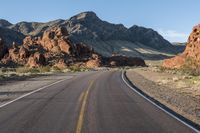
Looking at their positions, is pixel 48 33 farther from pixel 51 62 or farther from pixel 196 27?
pixel 196 27

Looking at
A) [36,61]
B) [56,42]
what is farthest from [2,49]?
[56,42]

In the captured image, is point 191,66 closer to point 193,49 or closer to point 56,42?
point 193,49

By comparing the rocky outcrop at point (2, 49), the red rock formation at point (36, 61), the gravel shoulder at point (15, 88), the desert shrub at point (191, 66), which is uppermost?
the rocky outcrop at point (2, 49)

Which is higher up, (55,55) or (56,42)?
(56,42)

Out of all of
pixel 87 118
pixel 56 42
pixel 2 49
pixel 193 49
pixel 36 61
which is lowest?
pixel 87 118

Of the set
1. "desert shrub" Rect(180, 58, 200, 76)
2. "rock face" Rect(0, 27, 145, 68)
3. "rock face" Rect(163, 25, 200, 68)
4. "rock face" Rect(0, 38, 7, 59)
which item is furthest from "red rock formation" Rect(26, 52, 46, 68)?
"desert shrub" Rect(180, 58, 200, 76)

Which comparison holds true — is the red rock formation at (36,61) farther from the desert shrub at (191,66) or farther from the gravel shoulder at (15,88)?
the gravel shoulder at (15,88)

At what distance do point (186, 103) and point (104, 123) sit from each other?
835 centimetres

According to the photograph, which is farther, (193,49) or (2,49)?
(2,49)

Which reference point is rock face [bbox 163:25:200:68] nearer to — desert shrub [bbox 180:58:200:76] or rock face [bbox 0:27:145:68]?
desert shrub [bbox 180:58:200:76]

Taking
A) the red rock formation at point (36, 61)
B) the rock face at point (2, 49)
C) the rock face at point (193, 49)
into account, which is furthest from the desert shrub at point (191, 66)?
the rock face at point (2, 49)

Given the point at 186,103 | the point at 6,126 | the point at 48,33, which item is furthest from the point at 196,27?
the point at 48,33

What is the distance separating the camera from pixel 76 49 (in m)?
132

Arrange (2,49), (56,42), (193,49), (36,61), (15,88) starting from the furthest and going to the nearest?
(56,42) → (2,49) → (36,61) → (193,49) → (15,88)
